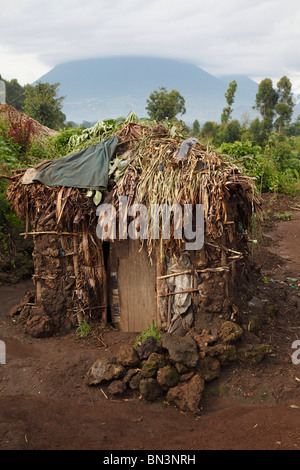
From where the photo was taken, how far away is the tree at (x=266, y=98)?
3384 centimetres

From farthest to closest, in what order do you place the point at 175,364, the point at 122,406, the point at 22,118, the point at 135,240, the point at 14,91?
the point at 14,91 < the point at 22,118 < the point at 135,240 < the point at 175,364 < the point at 122,406

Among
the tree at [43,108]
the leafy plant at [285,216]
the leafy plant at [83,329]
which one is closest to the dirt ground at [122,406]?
the leafy plant at [83,329]

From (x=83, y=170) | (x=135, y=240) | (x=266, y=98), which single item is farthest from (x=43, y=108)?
(x=266, y=98)

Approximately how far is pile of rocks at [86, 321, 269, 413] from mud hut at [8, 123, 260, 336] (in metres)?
0.35

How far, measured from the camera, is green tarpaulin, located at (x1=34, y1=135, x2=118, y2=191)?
612 centimetres

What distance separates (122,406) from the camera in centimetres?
497

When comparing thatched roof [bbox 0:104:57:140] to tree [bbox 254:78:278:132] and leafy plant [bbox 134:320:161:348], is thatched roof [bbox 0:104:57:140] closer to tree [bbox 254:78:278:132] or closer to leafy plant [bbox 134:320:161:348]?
leafy plant [bbox 134:320:161:348]

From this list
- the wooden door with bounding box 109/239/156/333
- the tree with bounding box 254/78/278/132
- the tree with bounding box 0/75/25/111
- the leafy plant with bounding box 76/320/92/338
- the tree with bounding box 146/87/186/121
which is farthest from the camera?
the tree with bounding box 0/75/25/111

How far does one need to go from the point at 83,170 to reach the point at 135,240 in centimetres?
137

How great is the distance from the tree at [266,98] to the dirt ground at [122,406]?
31.2 metres

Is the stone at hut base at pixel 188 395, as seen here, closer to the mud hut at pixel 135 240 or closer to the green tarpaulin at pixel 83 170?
the mud hut at pixel 135 240

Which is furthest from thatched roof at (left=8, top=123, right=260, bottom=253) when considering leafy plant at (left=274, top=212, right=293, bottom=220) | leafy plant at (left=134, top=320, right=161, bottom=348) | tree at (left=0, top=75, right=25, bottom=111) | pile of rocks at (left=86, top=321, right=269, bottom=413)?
tree at (left=0, top=75, right=25, bottom=111)

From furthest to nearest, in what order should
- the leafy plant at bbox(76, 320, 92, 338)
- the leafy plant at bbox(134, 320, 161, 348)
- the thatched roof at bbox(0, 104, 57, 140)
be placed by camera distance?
1. the thatched roof at bbox(0, 104, 57, 140)
2. the leafy plant at bbox(76, 320, 92, 338)
3. the leafy plant at bbox(134, 320, 161, 348)

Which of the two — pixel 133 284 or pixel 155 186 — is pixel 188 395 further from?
pixel 155 186
